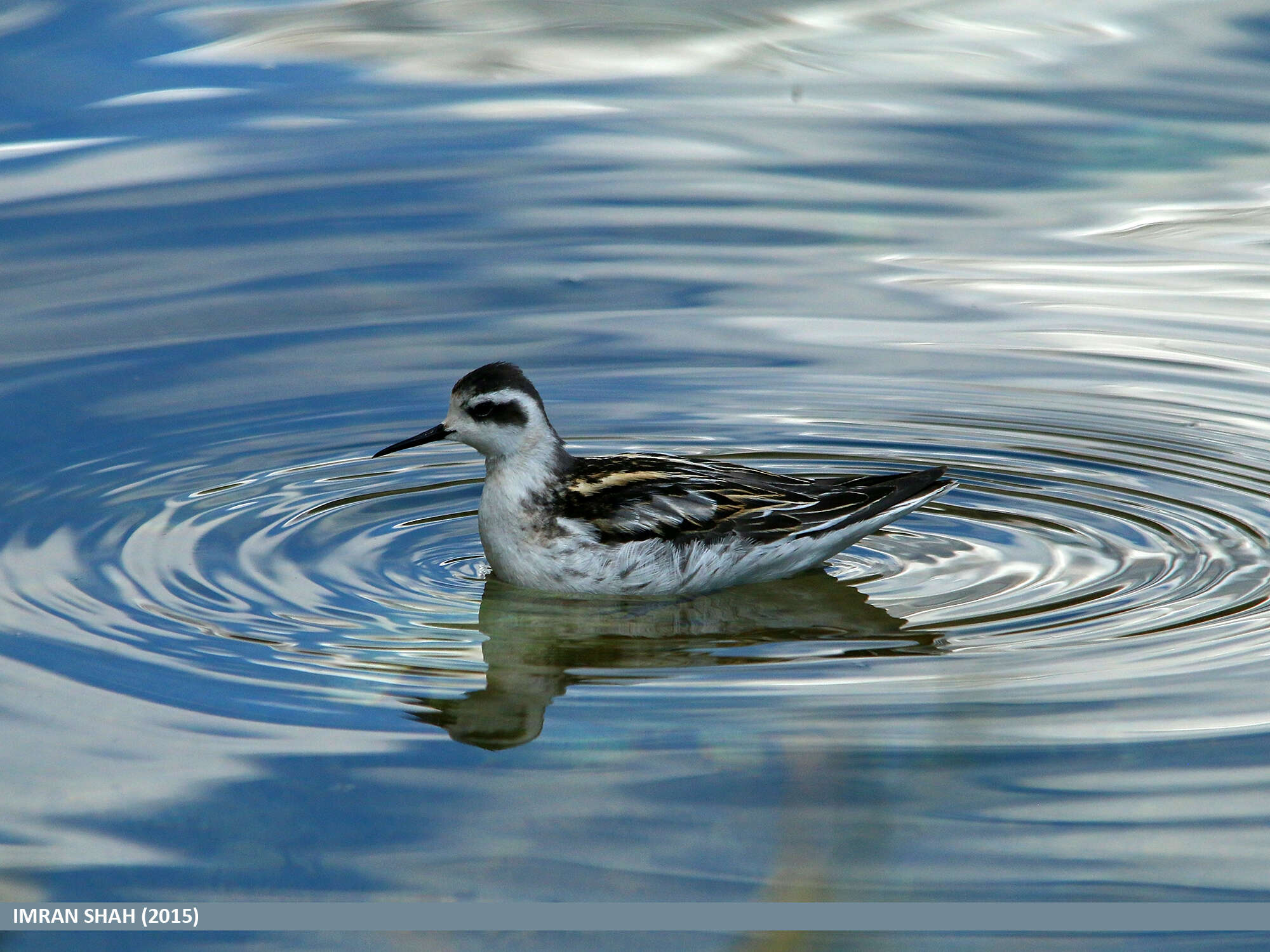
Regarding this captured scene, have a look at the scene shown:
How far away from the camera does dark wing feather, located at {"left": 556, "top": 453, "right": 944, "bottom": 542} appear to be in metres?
9.35

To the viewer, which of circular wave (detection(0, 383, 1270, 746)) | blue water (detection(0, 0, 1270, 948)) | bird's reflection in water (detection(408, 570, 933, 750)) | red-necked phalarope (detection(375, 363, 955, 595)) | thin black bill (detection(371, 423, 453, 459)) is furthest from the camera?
thin black bill (detection(371, 423, 453, 459))

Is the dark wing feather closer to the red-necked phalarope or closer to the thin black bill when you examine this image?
the red-necked phalarope

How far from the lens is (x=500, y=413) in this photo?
9.52 metres

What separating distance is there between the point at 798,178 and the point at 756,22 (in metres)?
4.33

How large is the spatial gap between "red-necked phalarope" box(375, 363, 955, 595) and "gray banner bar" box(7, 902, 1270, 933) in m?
3.23

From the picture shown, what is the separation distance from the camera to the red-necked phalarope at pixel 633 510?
30.6ft

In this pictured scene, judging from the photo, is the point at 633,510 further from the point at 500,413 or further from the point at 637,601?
the point at 500,413

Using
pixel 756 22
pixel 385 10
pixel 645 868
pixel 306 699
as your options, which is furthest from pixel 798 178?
pixel 645 868

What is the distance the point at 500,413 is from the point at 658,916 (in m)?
3.90

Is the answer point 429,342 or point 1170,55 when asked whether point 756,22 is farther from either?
point 429,342

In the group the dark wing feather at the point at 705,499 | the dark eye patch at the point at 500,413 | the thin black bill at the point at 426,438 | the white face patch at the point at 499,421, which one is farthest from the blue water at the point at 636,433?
the dark eye patch at the point at 500,413

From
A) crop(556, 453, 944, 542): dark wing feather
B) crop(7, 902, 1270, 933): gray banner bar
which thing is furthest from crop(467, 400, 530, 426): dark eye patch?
crop(7, 902, 1270, 933): gray banner bar

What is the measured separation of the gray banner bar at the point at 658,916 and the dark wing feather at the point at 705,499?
332 centimetres

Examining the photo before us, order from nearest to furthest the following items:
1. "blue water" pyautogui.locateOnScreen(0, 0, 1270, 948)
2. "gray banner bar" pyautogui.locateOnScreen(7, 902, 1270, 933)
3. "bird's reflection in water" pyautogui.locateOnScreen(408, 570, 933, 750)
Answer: "gray banner bar" pyautogui.locateOnScreen(7, 902, 1270, 933)
"blue water" pyautogui.locateOnScreen(0, 0, 1270, 948)
"bird's reflection in water" pyautogui.locateOnScreen(408, 570, 933, 750)
